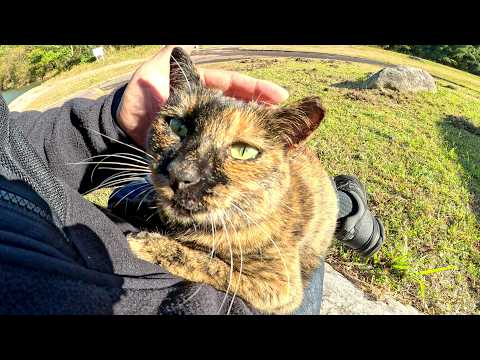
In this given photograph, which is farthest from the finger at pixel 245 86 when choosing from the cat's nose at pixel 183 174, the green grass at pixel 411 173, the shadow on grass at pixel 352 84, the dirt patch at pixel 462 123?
the shadow on grass at pixel 352 84

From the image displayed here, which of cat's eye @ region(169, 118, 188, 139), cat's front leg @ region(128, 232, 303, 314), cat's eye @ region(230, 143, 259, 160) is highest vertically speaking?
cat's eye @ region(169, 118, 188, 139)

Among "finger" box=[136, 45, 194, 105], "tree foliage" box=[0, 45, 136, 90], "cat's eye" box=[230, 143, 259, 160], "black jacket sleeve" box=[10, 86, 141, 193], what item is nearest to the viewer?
"cat's eye" box=[230, 143, 259, 160]

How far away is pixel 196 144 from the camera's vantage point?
146 cm

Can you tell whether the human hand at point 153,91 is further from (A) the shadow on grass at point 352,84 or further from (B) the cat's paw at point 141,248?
(A) the shadow on grass at point 352,84

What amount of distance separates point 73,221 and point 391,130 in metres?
5.63

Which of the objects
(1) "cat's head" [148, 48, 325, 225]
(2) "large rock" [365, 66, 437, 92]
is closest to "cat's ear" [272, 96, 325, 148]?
(1) "cat's head" [148, 48, 325, 225]

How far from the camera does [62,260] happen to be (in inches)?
33.5

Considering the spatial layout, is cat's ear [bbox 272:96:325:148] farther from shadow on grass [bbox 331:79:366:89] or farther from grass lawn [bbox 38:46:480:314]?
shadow on grass [bbox 331:79:366:89]

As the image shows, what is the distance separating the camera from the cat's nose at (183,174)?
1313 mm

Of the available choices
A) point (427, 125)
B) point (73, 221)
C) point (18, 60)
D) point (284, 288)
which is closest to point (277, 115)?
point (284, 288)

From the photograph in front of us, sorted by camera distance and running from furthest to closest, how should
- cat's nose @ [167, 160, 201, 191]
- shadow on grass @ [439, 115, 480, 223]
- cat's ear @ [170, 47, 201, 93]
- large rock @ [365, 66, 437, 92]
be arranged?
large rock @ [365, 66, 437, 92] → shadow on grass @ [439, 115, 480, 223] → cat's ear @ [170, 47, 201, 93] → cat's nose @ [167, 160, 201, 191]

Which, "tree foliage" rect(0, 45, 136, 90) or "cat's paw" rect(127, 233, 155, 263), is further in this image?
"tree foliage" rect(0, 45, 136, 90)

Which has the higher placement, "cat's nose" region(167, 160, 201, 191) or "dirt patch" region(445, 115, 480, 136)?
"cat's nose" region(167, 160, 201, 191)

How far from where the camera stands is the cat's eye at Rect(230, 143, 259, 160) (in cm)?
157
